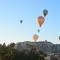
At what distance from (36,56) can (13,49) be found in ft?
10.2

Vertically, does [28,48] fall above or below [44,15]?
below

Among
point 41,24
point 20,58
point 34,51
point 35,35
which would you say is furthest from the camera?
point 35,35

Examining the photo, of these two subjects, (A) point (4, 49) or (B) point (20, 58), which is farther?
(A) point (4, 49)

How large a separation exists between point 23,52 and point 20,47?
161 cm

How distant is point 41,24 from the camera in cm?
5453

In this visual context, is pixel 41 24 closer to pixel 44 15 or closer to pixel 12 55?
pixel 44 15

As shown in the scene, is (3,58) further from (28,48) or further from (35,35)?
(35,35)

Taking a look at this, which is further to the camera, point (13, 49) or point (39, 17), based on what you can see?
point (39, 17)

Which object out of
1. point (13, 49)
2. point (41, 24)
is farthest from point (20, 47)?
point (41, 24)

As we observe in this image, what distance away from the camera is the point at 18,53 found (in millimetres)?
37031

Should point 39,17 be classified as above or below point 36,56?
above

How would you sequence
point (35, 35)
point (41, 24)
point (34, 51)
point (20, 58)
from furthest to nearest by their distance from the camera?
1. point (35, 35)
2. point (41, 24)
3. point (34, 51)
4. point (20, 58)

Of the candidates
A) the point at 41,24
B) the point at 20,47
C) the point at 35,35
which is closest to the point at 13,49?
the point at 20,47

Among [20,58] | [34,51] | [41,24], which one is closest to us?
[20,58]
